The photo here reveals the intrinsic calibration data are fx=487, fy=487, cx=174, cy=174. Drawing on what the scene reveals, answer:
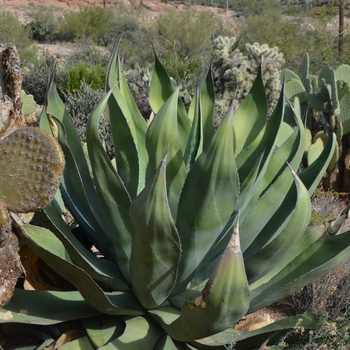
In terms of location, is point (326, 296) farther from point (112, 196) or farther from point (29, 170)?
point (29, 170)

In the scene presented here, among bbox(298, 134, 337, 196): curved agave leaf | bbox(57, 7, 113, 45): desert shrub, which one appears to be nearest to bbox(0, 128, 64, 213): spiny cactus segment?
bbox(298, 134, 337, 196): curved agave leaf

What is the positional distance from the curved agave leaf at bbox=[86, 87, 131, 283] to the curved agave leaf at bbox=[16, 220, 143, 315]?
0.26m

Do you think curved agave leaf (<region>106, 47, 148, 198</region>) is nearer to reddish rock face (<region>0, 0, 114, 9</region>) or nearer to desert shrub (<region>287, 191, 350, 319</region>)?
desert shrub (<region>287, 191, 350, 319</region>)

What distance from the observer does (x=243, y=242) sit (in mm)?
2328

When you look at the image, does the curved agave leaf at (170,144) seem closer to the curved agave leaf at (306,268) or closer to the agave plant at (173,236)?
the agave plant at (173,236)

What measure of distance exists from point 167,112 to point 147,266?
67cm

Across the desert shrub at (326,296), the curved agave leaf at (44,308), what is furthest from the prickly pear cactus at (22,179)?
the desert shrub at (326,296)

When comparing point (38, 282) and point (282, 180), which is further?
point (38, 282)

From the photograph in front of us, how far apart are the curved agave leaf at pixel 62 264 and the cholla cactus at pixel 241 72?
5.58 metres

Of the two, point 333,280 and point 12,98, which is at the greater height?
point 12,98

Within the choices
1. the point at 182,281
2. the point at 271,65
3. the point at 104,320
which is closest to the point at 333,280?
the point at 182,281

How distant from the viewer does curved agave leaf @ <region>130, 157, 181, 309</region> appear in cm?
170

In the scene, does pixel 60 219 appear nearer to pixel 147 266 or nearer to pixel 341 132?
pixel 147 266

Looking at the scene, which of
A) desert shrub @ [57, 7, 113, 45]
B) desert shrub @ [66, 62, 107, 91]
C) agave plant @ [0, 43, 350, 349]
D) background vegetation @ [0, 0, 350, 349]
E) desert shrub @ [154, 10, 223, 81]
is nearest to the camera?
agave plant @ [0, 43, 350, 349]
